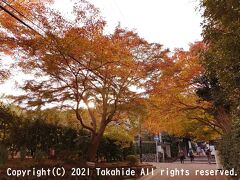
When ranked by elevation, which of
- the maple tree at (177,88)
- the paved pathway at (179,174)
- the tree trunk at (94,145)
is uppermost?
the maple tree at (177,88)

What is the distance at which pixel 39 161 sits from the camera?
11289 mm

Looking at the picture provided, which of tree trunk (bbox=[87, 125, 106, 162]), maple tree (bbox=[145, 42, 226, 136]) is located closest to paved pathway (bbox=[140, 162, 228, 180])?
maple tree (bbox=[145, 42, 226, 136])

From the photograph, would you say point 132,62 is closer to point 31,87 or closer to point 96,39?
point 96,39

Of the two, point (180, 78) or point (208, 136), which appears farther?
point (208, 136)

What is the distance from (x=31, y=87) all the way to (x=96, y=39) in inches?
161

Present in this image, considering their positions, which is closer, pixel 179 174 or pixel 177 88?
pixel 177 88

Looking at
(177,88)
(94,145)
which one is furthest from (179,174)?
(94,145)

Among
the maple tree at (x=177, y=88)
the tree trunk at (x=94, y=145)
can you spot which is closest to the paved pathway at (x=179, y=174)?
the maple tree at (x=177, y=88)

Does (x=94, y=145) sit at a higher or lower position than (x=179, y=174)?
higher

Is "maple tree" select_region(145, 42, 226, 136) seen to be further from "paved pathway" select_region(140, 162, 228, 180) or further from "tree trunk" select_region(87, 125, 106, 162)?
"paved pathway" select_region(140, 162, 228, 180)

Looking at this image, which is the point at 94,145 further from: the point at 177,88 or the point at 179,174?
the point at 179,174

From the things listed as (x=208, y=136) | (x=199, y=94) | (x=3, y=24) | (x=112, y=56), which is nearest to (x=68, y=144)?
(x=112, y=56)

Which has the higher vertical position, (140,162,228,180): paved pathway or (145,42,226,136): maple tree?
(145,42,226,136): maple tree

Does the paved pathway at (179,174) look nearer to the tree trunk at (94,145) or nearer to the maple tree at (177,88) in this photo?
the maple tree at (177,88)
